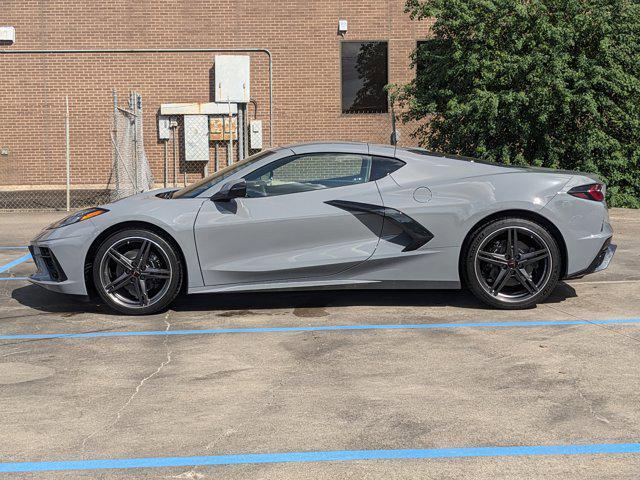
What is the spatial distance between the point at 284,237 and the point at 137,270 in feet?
3.93

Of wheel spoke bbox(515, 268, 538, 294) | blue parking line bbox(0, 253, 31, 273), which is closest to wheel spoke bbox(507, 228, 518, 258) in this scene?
wheel spoke bbox(515, 268, 538, 294)

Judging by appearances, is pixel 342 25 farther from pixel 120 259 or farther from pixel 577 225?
pixel 120 259

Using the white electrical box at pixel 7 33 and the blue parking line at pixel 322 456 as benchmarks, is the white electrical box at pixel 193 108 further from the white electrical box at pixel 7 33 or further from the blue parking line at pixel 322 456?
the blue parking line at pixel 322 456

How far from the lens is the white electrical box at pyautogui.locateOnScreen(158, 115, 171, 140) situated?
22328mm

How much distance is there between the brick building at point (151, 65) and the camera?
22.3 metres

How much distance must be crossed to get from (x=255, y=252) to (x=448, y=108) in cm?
884

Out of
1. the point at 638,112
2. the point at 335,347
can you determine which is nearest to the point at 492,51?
the point at 638,112

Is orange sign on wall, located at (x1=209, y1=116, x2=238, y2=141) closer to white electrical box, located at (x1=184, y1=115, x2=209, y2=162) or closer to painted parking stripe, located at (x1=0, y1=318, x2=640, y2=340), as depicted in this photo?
white electrical box, located at (x1=184, y1=115, x2=209, y2=162)

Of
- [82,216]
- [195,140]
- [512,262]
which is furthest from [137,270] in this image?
[195,140]

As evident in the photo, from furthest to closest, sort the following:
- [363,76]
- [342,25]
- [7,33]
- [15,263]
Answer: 1. [363,76]
2. [342,25]
3. [7,33]
4. [15,263]

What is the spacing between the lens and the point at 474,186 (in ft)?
22.9

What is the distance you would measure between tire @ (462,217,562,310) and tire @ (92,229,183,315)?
237 centimetres

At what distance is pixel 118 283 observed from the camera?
6922 millimetres

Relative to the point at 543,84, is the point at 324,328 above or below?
below
